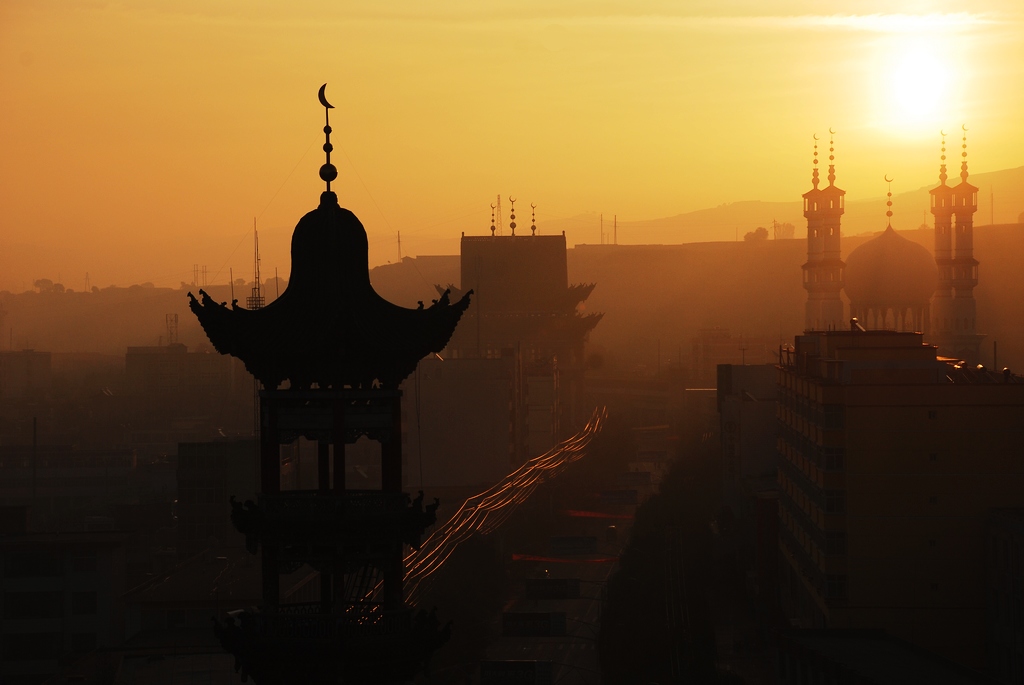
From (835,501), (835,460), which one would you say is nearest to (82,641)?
(835,501)

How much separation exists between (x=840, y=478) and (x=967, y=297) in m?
38.6

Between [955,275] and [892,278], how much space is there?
6872 mm

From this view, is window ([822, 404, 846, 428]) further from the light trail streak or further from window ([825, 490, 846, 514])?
the light trail streak

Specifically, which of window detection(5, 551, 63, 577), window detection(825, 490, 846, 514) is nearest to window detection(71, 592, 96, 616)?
window detection(5, 551, 63, 577)

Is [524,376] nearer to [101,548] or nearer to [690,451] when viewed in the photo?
[690,451]

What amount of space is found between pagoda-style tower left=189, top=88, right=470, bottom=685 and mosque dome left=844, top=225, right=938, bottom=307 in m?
55.1

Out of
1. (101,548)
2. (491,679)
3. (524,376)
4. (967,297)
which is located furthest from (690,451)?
(491,679)

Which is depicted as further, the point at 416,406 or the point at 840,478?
the point at 416,406

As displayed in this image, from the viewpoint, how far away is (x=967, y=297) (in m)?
72.0

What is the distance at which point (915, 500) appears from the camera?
35.8 metres

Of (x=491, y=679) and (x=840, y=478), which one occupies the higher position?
(x=840, y=478)

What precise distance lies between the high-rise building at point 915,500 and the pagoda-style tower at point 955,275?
36052 millimetres

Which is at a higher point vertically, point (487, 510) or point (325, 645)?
point (325, 645)

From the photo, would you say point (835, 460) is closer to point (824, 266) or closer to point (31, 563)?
point (31, 563)
